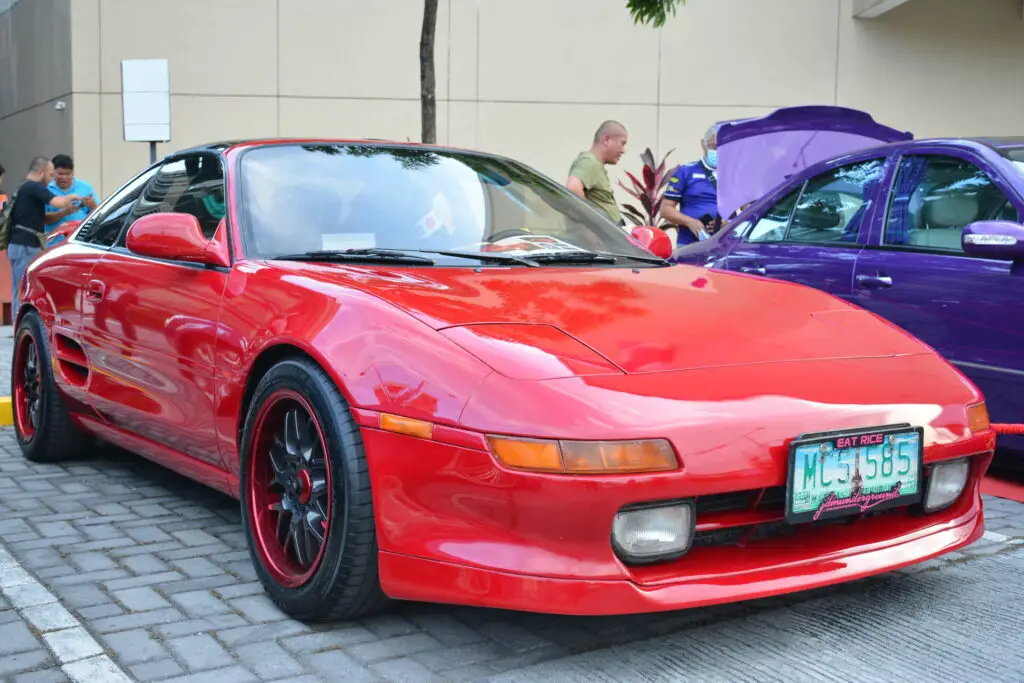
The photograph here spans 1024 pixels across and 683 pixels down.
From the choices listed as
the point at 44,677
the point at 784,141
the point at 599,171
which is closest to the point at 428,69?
the point at 599,171

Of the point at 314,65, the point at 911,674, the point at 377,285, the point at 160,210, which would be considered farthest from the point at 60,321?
the point at 314,65

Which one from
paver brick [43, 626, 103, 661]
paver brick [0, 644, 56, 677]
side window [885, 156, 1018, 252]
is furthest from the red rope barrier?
paver brick [0, 644, 56, 677]

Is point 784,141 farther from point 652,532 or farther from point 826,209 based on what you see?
point 652,532

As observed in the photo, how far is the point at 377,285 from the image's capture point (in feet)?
9.91

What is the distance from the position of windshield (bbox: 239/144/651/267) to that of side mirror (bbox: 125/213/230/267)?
0.12 metres

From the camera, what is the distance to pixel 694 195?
8711 mm

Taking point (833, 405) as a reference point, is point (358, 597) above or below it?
below

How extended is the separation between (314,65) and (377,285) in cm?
1217

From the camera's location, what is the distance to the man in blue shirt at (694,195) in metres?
8.61

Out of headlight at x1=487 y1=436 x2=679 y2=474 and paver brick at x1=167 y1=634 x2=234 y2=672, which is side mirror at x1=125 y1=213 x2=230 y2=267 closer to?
paver brick at x1=167 y1=634 x2=234 y2=672

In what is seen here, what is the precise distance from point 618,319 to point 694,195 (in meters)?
5.97

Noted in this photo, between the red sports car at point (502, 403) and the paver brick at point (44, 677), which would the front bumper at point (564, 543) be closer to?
the red sports car at point (502, 403)

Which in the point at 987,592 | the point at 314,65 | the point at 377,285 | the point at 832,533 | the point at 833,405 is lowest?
the point at 987,592

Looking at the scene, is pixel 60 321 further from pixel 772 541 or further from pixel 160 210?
pixel 772 541
